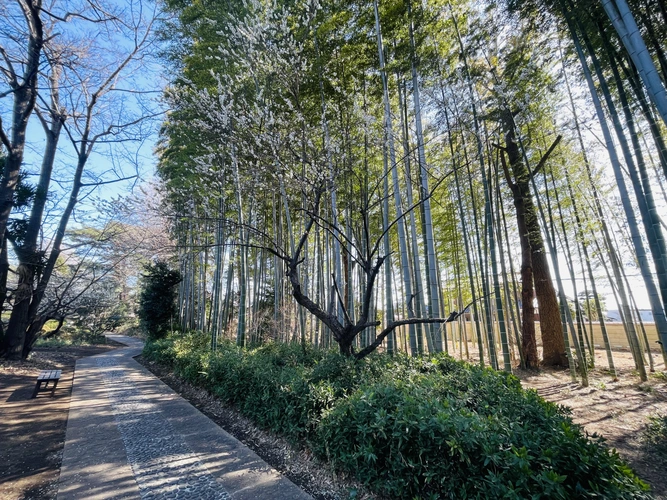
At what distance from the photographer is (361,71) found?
14.1 feet

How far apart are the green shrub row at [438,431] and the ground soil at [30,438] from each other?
5.42ft

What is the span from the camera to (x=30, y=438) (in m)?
2.86

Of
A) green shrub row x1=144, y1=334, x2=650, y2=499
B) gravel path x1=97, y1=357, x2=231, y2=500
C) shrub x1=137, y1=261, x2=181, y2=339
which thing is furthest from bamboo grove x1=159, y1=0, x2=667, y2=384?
shrub x1=137, y1=261, x2=181, y2=339

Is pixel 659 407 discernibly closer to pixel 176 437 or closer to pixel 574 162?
pixel 574 162

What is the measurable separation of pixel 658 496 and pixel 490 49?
478 centimetres

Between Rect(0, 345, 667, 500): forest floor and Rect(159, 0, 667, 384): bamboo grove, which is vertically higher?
Rect(159, 0, 667, 384): bamboo grove

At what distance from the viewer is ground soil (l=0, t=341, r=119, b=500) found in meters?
Result: 2.06

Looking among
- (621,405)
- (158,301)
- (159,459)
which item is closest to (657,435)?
(621,405)

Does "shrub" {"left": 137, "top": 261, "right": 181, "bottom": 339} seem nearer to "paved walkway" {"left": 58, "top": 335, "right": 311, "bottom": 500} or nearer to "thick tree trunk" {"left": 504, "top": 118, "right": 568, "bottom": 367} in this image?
"paved walkway" {"left": 58, "top": 335, "right": 311, "bottom": 500}

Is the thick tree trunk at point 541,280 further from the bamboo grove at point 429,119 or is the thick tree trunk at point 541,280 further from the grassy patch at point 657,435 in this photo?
the grassy patch at point 657,435

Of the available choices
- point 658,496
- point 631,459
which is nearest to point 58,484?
point 658,496

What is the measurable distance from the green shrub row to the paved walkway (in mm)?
411

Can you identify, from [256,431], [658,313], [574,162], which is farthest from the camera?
[574,162]

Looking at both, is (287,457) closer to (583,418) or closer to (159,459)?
(159,459)
